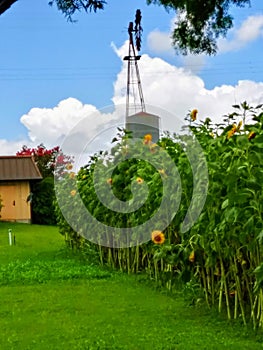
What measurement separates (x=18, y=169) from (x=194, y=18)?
830 inches

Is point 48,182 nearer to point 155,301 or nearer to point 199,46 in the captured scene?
point 155,301

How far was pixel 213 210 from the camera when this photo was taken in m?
4.49

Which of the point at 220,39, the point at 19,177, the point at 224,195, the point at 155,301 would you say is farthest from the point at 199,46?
the point at 19,177

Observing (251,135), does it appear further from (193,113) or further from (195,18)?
(195,18)

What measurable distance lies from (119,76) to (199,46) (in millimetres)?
5777

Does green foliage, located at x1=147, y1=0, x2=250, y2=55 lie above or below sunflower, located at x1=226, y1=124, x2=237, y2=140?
above

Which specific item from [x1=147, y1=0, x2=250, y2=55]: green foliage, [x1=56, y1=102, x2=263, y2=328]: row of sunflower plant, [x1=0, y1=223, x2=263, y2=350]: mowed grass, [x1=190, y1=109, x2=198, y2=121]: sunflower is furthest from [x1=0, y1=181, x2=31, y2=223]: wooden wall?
[x1=147, y1=0, x2=250, y2=55]: green foliage

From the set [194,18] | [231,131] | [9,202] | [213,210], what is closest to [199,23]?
[194,18]

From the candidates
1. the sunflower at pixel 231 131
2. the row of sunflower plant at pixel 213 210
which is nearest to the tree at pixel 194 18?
the row of sunflower plant at pixel 213 210

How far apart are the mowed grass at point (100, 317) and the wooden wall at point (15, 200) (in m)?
16.0

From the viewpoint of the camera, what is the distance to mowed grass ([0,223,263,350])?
4066mm

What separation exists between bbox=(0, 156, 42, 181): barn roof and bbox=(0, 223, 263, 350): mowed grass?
15.8 m

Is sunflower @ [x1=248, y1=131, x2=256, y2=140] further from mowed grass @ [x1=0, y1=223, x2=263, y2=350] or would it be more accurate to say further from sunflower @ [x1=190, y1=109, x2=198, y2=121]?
mowed grass @ [x1=0, y1=223, x2=263, y2=350]

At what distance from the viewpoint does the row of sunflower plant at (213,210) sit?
401 centimetres
